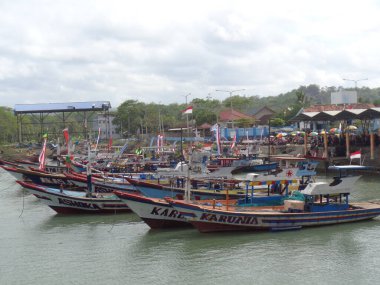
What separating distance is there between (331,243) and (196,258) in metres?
5.22

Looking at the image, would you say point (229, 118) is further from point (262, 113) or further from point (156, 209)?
point (156, 209)

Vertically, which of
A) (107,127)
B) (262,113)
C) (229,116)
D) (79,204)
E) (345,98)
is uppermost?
(345,98)

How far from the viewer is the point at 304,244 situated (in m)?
20.2

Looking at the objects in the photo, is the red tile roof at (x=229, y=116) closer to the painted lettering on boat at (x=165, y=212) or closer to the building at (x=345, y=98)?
the building at (x=345, y=98)

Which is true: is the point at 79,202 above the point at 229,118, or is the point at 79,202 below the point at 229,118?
below

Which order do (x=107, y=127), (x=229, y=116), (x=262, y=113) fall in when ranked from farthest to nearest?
(x=262, y=113) → (x=229, y=116) → (x=107, y=127)

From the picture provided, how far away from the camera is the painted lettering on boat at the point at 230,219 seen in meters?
21.1

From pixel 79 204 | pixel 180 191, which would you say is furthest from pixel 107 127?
pixel 180 191

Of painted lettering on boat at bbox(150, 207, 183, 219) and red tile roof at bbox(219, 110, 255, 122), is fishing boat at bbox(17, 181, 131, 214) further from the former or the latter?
red tile roof at bbox(219, 110, 255, 122)

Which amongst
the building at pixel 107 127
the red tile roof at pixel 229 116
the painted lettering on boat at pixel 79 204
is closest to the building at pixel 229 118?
the red tile roof at pixel 229 116

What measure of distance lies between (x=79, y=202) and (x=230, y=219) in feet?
30.0

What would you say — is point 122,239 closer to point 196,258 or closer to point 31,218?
point 196,258

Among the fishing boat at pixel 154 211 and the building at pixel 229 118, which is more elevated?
the building at pixel 229 118

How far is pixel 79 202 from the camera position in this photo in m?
27.1
